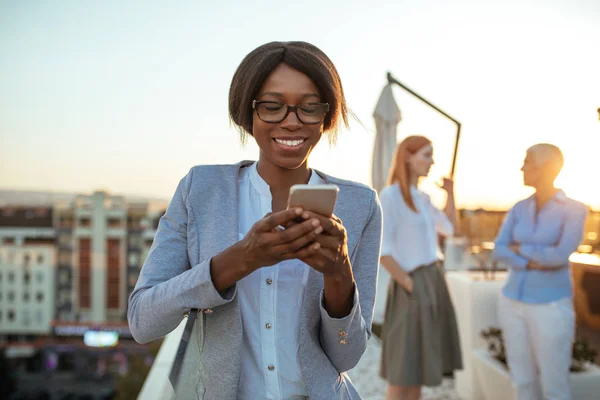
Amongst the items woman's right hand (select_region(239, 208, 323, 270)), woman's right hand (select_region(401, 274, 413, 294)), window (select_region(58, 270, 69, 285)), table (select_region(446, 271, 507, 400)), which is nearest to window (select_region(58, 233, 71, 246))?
window (select_region(58, 270, 69, 285))

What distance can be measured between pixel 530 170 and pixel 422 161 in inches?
27.6

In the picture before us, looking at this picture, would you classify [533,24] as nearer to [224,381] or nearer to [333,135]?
[333,135]

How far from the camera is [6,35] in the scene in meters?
84.8

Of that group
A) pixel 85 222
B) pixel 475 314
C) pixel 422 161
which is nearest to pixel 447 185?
pixel 422 161

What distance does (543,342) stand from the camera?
305cm

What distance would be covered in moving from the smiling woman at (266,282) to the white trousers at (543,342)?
2.27 meters

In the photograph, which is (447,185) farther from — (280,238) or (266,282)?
(280,238)

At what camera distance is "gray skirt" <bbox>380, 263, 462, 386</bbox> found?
3.47 m

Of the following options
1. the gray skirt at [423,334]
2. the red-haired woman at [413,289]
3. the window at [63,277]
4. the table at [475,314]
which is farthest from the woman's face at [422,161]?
the window at [63,277]

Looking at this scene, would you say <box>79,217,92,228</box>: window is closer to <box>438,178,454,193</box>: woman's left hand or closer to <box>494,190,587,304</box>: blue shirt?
<box>438,178,454,193</box>: woman's left hand

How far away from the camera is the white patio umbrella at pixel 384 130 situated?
6586 millimetres

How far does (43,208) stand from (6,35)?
30.5m

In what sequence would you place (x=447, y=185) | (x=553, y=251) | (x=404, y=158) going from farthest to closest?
(x=447, y=185), (x=404, y=158), (x=553, y=251)

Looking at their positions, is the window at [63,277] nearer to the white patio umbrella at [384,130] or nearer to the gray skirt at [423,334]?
the white patio umbrella at [384,130]
